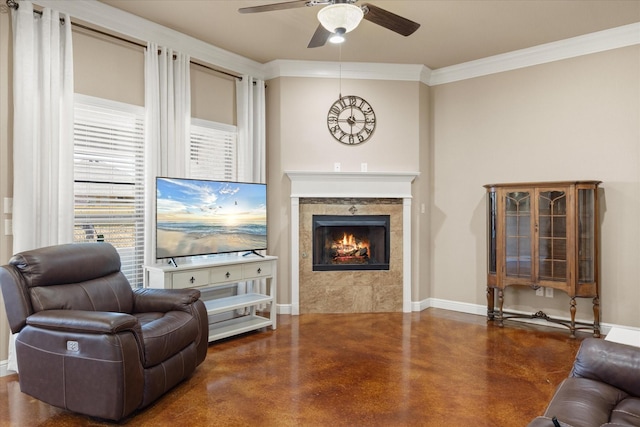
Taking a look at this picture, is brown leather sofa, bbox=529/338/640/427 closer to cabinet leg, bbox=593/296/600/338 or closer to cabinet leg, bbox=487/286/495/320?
cabinet leg, bbox=593/296/600/338

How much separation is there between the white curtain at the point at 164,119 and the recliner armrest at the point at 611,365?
3.45 m

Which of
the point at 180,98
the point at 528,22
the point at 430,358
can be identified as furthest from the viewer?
the point at 180,98

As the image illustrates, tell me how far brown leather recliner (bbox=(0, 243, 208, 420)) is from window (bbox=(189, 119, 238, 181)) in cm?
171

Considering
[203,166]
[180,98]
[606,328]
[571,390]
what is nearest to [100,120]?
[180,98]

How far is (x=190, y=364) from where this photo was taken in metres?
3.02

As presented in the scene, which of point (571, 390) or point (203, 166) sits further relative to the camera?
point (203, 166)

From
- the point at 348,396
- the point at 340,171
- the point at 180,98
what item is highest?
the point at 180,98

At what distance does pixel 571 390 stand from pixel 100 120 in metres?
3.86

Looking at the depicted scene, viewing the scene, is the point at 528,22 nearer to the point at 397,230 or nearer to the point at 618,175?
the point at 618,175

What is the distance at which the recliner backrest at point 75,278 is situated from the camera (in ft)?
8.86

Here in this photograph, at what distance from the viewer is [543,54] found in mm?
4613

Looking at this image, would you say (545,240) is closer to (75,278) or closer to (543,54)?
(543,54)

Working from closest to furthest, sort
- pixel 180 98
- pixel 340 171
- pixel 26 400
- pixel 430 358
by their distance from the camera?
1. pixel 26 400
2. pixel 430 358
3. pixel 180 98
4. pixel 340 171

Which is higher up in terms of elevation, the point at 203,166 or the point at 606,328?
the point at 203,166
